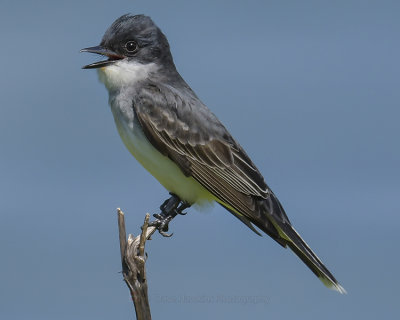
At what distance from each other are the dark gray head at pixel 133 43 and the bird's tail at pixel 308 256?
1372 millimetres

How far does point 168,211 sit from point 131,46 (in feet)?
3.47

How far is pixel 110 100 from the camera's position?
183 inches

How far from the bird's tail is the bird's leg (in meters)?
0.64

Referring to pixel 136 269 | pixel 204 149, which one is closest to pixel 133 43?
pixel 204 149

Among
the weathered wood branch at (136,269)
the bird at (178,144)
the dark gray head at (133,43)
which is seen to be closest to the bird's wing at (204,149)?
the bird at (178,144)

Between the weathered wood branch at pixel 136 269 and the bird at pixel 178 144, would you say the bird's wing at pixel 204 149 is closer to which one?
the bird at pixel 178 144

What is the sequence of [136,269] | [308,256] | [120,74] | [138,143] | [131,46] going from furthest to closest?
1. [131,46]
2. [120,74]
3. [138,143]
4. [308,256]
5. [136,269]

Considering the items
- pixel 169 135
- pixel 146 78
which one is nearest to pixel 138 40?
pixel 146 78

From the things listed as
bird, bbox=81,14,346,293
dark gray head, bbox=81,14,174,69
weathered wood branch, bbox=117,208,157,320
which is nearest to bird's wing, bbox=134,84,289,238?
bird, bbox=81,14,346,293

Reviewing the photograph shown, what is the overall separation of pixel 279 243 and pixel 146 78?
1.32 m

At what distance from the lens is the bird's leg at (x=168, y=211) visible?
4527mm

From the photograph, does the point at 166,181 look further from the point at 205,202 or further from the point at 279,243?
the point at 279,243

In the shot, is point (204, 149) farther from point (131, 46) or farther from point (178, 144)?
point (131, 46)

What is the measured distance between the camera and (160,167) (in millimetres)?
4535
